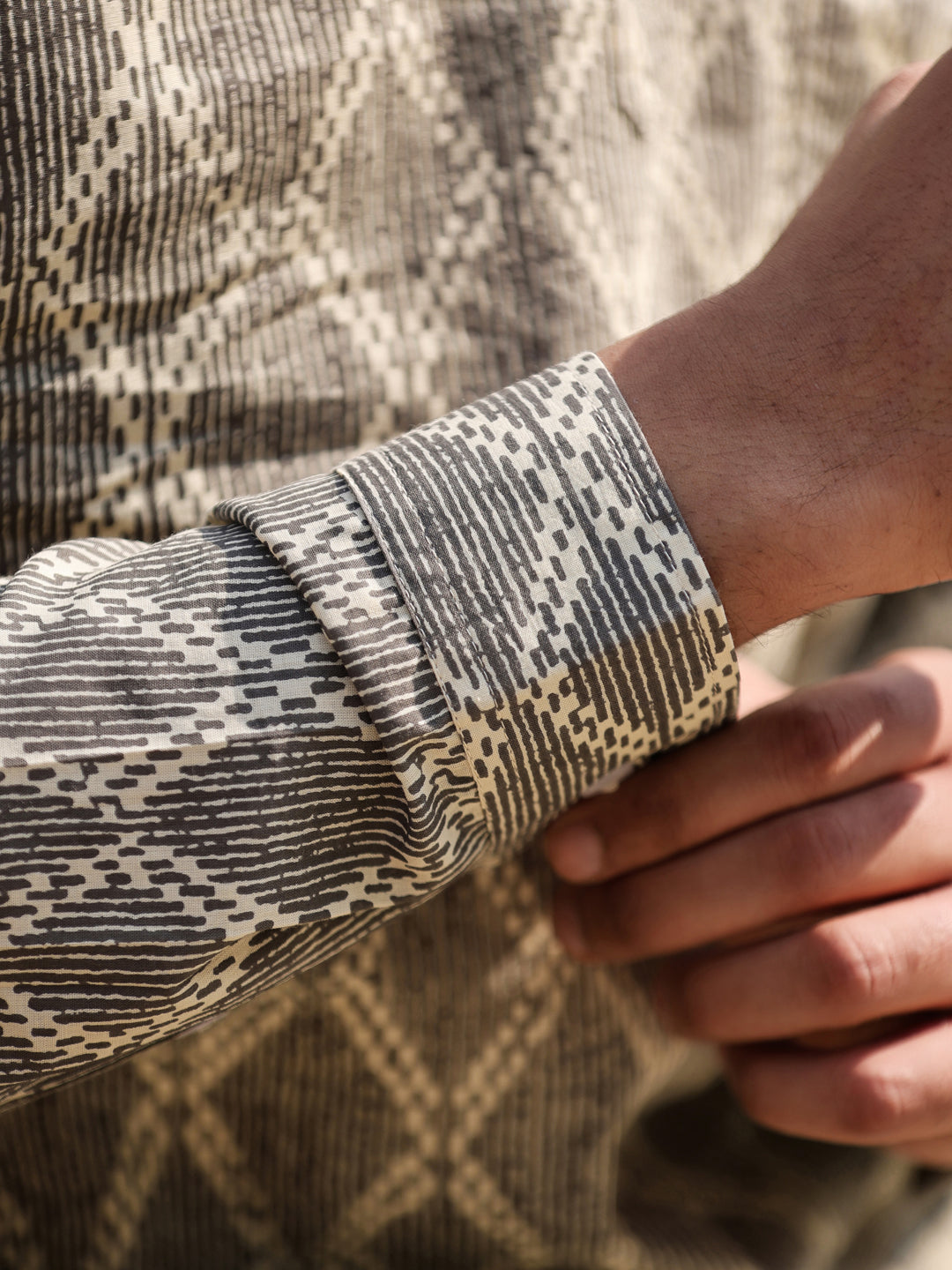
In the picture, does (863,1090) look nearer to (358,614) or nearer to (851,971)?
(851,971)

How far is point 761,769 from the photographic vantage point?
0.48 meters

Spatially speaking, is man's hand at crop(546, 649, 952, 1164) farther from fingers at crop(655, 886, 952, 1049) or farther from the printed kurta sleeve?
the printed kurta sleeve

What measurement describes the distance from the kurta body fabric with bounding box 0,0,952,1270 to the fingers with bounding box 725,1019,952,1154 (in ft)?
0.32

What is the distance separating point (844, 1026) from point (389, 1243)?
331 millimetres

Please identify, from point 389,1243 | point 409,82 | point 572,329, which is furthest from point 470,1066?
point 409,82

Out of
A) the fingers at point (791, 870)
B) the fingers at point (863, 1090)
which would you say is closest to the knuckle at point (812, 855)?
the fingers at point (791, 870)

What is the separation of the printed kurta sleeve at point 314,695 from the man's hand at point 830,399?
24 mm

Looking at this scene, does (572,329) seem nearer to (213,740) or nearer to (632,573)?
(632,573)

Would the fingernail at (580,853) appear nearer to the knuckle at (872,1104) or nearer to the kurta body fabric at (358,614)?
the kurta body fabric at (358,614)

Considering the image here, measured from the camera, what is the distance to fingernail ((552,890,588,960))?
545 mm

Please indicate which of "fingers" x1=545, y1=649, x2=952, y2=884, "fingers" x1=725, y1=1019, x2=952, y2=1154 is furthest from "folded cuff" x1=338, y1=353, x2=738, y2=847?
"fingers" x1=725, y1=1019, x2=952, y2=1154

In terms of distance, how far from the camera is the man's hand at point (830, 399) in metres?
0.38

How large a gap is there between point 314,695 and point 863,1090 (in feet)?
1.26

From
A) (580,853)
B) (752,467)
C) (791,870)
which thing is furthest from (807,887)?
(752,467)
